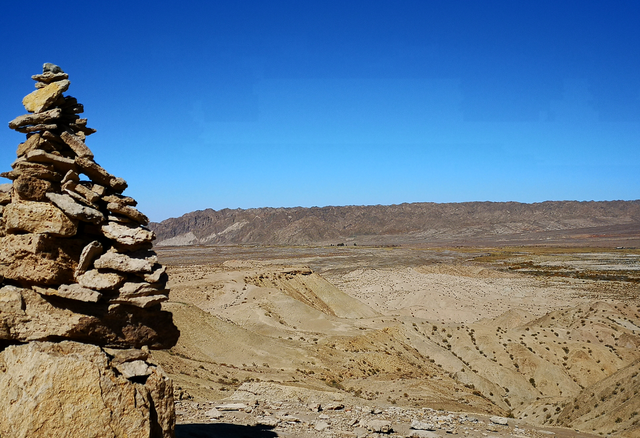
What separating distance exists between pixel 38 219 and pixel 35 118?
6.15ft

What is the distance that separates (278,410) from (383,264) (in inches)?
3044

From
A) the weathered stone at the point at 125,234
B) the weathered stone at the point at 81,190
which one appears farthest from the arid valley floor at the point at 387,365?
the weathered stone at the point at 81,190

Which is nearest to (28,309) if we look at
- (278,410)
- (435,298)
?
(278,410)

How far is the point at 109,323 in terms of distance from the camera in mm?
8625

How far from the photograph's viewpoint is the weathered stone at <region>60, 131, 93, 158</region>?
8859 millimetres

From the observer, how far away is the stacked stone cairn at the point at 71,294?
7453 millimetres

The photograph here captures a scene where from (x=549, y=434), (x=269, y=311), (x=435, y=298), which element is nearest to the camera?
(x=549, y=434)

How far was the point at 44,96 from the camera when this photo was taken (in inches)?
354

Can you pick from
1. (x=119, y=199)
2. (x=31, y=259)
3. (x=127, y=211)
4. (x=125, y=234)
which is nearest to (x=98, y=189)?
(x=119, y=199)

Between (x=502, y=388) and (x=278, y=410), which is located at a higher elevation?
(x=278, y=410)

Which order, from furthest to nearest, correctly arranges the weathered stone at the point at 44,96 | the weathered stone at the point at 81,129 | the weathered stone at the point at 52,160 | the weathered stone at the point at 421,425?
the weathered stone at the point at 421,425 < the weathered stone at the point at 81,129 < the weathered stone at the point at 44,96 < the weathered stone at the point at 52,160

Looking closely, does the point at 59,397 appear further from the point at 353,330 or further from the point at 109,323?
the point at 353,330

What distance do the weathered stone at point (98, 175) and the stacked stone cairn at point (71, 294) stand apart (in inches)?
0.9

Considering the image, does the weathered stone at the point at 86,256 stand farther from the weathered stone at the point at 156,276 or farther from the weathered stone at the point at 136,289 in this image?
the weathered stone at the point at 156,276
